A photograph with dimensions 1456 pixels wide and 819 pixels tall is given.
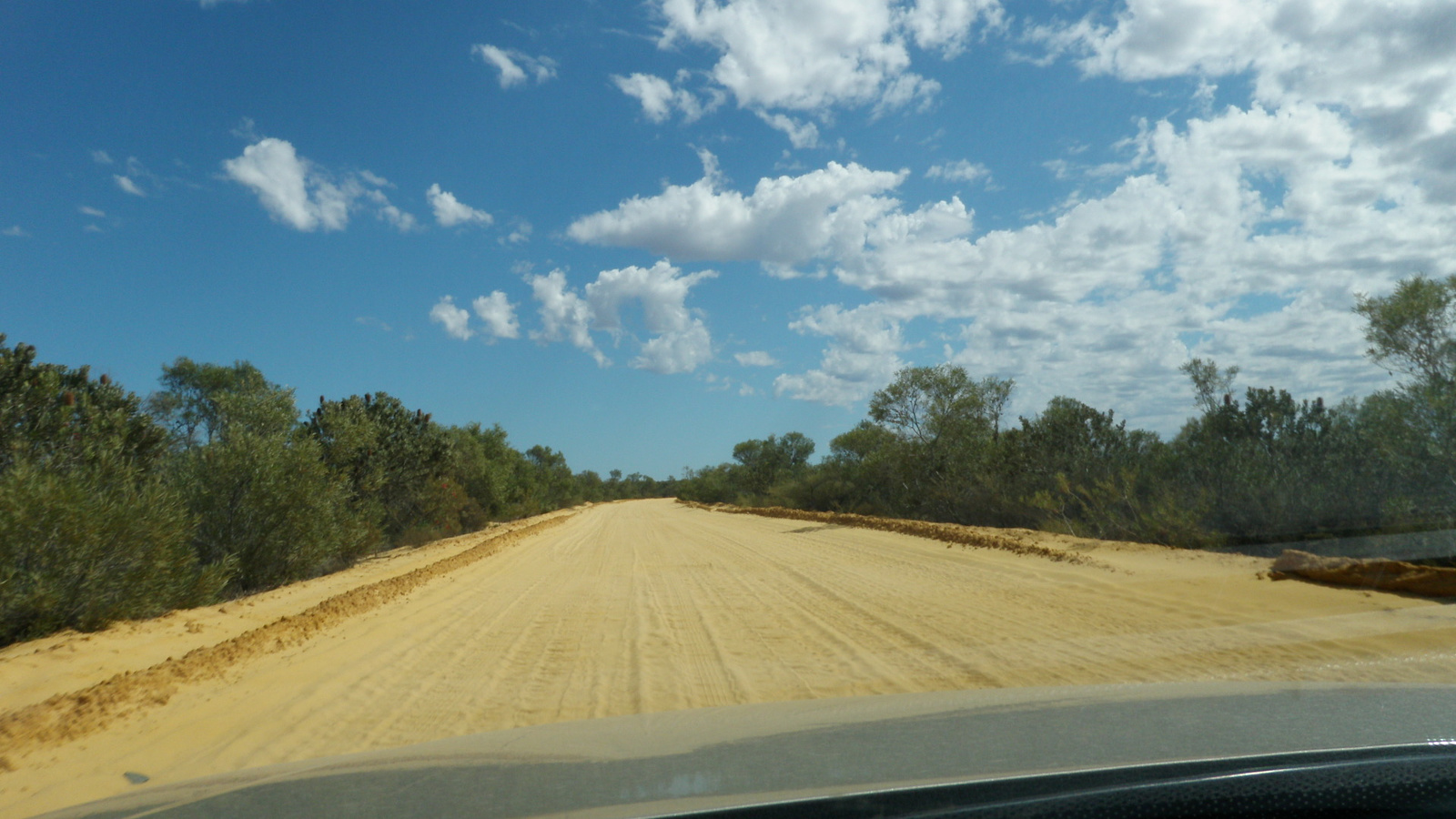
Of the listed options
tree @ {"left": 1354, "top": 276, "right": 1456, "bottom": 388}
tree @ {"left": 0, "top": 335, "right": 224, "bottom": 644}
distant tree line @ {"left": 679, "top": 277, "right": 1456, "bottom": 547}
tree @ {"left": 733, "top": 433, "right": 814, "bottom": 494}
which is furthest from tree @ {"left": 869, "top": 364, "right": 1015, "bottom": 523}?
tree @ {"left": 733, "top": 433, "right": 814, "bottom": 494}

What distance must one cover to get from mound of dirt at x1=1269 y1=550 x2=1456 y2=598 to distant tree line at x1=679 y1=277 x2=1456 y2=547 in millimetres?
2288

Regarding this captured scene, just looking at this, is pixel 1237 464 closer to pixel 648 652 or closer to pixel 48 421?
pixel 648 652

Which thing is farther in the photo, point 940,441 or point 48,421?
point 940,441

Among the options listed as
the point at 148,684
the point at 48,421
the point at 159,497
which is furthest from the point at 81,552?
the point at 48,421

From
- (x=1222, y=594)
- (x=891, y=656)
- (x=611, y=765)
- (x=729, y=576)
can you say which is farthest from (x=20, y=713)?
(x=1222, y=594)

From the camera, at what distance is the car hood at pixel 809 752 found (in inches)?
113

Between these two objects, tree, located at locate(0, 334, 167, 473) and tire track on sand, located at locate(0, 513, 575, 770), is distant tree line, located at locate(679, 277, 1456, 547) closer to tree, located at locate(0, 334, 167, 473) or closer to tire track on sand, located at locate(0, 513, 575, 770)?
tire track on sand, located at locate(0, 513, 575, 770)

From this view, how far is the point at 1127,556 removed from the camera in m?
14.1

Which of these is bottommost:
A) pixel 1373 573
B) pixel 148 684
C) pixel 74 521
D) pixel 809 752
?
pixel 148 684

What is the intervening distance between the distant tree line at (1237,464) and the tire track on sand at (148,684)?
15.1 metres

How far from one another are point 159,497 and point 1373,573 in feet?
55.8

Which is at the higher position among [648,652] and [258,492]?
[258,492]

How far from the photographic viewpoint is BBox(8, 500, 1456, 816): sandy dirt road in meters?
6.09

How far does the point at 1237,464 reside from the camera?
1519 cm
